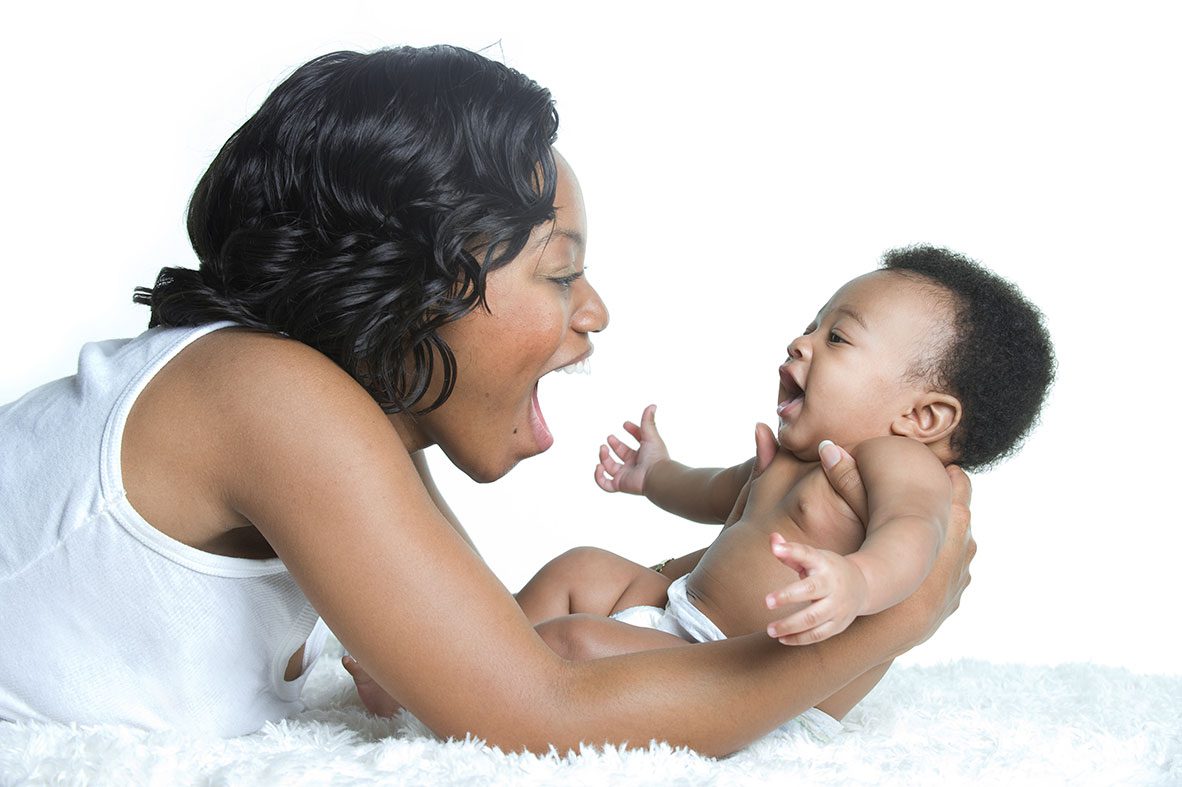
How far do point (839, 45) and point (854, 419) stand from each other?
240cm

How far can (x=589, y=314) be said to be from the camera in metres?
1.89

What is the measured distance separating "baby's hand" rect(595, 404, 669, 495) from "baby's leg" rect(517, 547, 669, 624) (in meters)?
0.30

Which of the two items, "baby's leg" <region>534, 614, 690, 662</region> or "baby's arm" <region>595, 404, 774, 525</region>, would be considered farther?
"baby's arm" <region>595, 404, 774, 525</region>

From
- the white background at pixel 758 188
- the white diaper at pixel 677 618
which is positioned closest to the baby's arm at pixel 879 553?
the white diaper at pixel 677 618

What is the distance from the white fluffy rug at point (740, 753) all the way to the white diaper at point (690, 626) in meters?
0.03

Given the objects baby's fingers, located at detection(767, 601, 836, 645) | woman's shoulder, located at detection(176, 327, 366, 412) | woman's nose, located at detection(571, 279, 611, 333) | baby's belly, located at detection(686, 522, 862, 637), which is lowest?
baby's belly, located at detection(686, 522, 862, 637)

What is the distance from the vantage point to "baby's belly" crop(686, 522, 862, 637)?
178 centimetres

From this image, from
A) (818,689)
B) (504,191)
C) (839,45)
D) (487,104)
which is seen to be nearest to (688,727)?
(818,689)

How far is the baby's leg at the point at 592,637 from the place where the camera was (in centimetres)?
169

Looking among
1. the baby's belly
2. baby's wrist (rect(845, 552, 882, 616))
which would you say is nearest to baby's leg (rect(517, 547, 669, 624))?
the baby's belly

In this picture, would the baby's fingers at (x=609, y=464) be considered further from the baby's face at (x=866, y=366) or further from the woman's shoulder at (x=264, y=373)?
the woman's shoulder at (x=264, y=373)

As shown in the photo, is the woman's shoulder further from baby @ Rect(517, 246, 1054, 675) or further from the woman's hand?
the woman's hand

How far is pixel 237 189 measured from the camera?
169 centimetres

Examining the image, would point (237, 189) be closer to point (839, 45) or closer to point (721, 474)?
point (721, 474)
